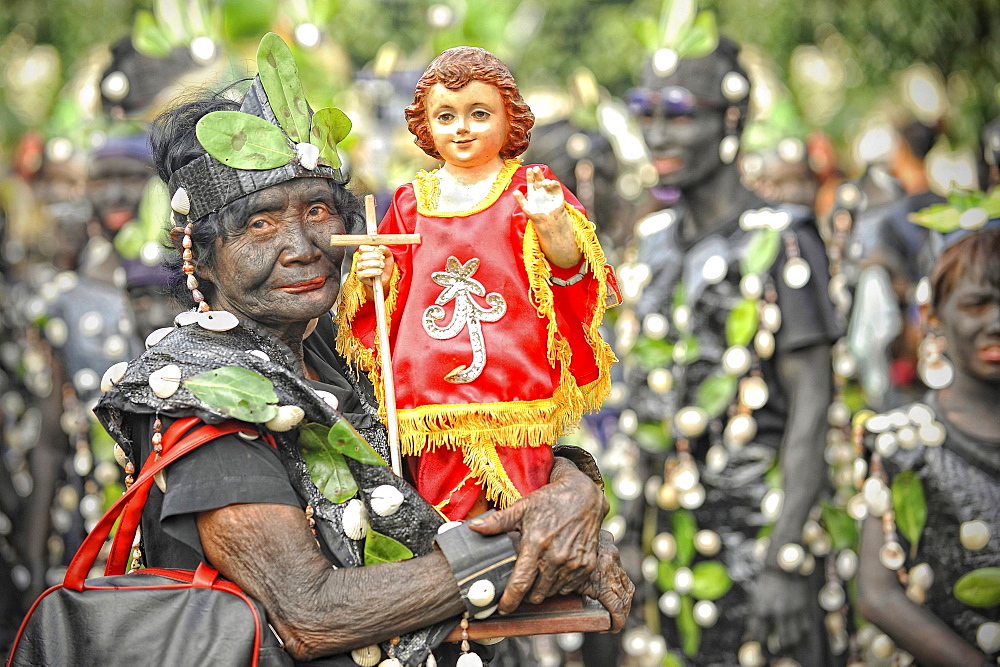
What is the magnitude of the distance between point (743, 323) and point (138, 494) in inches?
133

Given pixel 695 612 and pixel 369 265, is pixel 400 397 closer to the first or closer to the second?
pixel 369 265

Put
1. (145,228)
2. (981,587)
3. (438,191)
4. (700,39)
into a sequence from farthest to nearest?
1. (145,228)
2. (700,39)
3. (981,587)
4. (438,191)

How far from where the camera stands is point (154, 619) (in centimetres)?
281

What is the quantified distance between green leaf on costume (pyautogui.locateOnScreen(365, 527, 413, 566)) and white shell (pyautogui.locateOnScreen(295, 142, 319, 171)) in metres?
0.92

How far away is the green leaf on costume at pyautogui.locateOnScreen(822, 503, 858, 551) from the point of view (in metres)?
5.69

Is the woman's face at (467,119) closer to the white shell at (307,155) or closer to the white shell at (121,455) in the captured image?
the white shell at (307,155)

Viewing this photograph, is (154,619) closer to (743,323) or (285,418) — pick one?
(285,418)

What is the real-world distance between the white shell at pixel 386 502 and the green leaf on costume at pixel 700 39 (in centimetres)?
401

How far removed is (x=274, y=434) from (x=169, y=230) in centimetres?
70

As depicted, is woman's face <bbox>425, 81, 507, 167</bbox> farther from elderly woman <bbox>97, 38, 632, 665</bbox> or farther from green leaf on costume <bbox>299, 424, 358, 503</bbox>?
green leaf on costume <bbox>299, 424, 358, 503</bbox>

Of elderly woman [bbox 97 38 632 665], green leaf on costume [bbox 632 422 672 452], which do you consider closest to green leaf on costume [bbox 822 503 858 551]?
green leaf on costume [bbox 632 422 672 452]

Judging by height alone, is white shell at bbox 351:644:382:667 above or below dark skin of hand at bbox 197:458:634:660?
below

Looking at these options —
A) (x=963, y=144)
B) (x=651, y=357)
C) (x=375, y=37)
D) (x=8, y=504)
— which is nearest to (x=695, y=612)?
(x=651, y=357)

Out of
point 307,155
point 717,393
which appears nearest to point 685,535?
point 717,393
